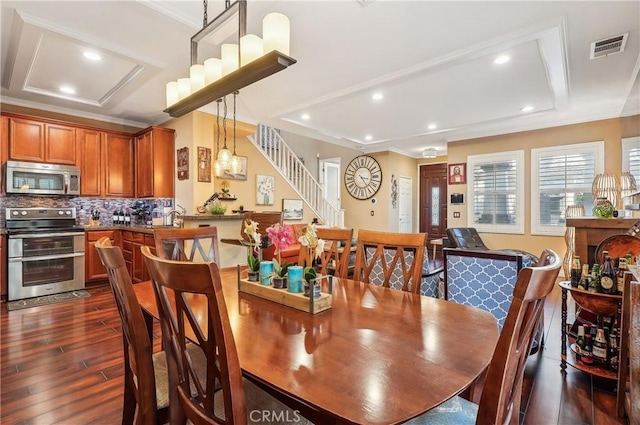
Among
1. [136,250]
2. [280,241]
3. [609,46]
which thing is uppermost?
[609,46]

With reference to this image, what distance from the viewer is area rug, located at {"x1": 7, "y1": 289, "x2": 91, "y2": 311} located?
145 inches

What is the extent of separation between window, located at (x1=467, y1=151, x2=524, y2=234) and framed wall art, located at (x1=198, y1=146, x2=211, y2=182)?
494cm

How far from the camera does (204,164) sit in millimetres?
4543

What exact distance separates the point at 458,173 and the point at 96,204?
6730 millimetres

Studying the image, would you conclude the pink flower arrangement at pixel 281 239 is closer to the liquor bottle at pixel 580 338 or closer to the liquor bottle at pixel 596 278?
the liquor bottle at pixel 596 278

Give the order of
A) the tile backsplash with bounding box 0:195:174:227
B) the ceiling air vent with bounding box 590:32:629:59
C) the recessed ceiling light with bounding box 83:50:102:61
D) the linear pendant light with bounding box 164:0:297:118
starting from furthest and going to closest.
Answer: the tile backsplash with bounding box 0:195:174:227 → the recessed ceiling light with bounding box 83:50:102:61 → the ceiling air vent with bounding box 590:32:629:59 → the linear pendant light with bounding box 164:0:297:118

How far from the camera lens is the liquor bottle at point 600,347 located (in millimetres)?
2100

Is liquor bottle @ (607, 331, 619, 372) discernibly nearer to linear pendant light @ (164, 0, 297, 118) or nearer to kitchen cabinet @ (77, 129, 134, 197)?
linear pendant light @ (164, 0, 297, 118)

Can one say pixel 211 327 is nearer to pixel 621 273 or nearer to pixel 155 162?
pixel 621 273

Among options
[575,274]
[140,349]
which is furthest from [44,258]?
[575,274]

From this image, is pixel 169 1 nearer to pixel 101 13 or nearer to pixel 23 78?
pixel 101 13

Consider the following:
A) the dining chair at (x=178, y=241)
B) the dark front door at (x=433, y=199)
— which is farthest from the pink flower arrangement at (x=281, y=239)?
the dark front door at (x=433, y=199)

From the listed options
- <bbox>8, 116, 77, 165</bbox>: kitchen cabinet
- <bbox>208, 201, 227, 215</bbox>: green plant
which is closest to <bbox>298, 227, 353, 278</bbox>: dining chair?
<bbox>208, 201, 227, 215</bbox>: green plant

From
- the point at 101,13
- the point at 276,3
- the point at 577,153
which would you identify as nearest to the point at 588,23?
the point at 276,3
